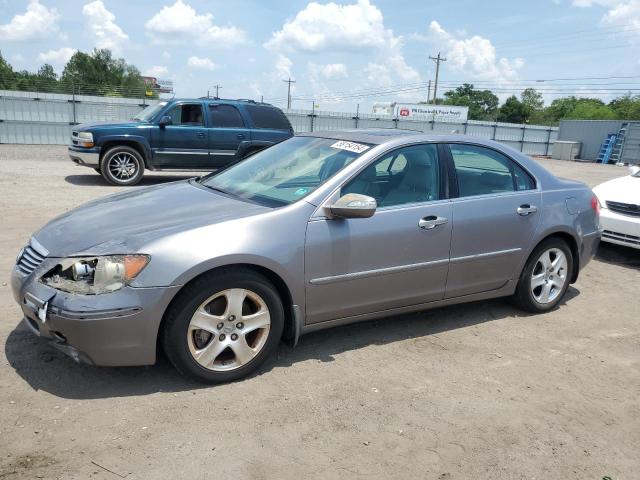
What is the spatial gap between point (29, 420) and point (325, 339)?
2.04 metres

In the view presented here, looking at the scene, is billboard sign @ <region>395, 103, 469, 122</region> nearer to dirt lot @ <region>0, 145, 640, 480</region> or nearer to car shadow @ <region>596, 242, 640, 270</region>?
car shadow @ <region>596, 242, 640, 270</region>

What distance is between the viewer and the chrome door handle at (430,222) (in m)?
4.01

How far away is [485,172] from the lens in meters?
4.54

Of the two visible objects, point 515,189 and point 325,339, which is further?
point 515,189

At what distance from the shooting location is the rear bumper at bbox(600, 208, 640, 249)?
673cm

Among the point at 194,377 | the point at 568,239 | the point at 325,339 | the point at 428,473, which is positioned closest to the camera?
the point at 428,473

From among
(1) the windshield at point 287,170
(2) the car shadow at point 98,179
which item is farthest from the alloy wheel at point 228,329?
(2) the car shadow at point 98,179

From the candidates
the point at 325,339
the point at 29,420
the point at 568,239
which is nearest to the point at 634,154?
the point at 568,239

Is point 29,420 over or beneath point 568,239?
beneath

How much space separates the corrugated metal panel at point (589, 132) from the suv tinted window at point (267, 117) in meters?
23.3

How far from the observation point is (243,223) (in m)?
3.39

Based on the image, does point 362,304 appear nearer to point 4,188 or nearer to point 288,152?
point 288,152

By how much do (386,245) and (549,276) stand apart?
197cm

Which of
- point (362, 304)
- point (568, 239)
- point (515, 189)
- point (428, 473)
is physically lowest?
point (428, 473)
